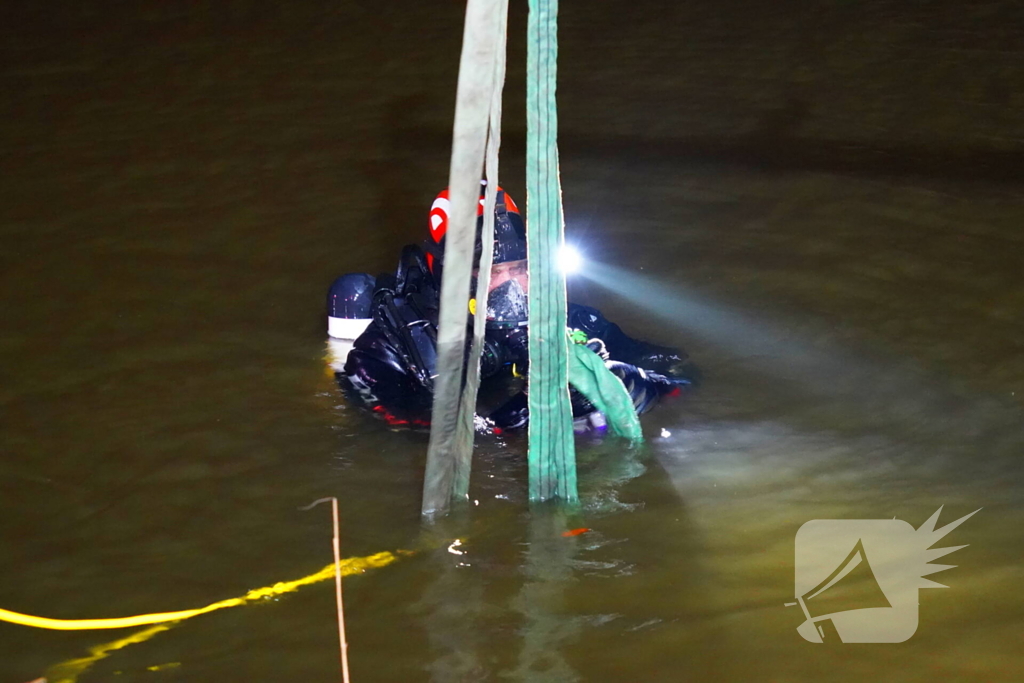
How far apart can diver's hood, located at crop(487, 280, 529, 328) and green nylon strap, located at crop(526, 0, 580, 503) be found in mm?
918

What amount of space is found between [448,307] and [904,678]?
1565 mm

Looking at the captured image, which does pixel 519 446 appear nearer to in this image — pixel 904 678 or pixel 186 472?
pixel 186 472

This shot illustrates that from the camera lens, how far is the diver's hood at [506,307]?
4340mm

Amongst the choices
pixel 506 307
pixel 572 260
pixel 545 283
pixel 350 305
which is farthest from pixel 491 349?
pixel 572 260

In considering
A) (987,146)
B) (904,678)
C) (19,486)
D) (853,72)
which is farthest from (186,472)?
(853,72)

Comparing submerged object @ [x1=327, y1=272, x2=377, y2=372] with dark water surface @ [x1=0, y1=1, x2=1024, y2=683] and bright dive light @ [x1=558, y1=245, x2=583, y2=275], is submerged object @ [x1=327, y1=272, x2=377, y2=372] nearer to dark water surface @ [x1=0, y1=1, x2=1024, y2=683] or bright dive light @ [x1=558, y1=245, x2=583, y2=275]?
dark water surface @ [x1=0, y1=1, x2=1024, y2=683]

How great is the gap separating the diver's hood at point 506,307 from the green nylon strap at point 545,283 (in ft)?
3.01

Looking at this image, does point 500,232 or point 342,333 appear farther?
point 342,333

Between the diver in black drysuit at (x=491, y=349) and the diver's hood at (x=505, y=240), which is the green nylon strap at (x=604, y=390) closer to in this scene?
the diver in black drysuit at (x=491, y=349)

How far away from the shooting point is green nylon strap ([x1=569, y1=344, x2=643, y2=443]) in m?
3.87

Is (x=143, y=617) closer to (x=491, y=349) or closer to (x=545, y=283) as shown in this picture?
(x=545, y=283)

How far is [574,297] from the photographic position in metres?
5.45

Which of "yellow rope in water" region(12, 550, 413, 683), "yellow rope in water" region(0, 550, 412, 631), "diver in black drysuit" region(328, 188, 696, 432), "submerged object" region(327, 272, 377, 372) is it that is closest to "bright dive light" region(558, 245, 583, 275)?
"diver in black drysuit" region(328, 188, 696, 432)

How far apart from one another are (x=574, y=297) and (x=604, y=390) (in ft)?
5.09
